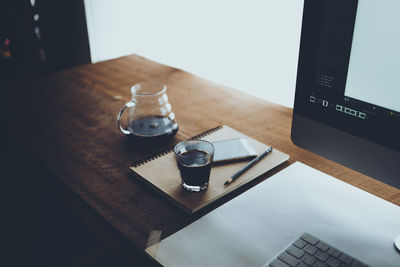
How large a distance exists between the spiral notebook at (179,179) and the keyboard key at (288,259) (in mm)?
195

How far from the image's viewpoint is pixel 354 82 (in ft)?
1.98

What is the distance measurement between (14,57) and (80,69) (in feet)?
6.15

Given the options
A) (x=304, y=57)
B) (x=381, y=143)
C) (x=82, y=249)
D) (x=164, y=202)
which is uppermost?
A: (x=304, y=57)

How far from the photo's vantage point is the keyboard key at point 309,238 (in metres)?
0.60

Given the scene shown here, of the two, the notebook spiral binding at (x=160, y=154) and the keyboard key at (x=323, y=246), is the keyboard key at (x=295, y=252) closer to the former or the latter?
the keyboard key at (x=323, y=246)

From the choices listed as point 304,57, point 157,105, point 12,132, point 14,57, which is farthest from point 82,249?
point 14,57

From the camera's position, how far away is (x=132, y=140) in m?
0.98

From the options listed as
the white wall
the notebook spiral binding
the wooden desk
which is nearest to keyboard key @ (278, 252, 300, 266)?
the wooden desk

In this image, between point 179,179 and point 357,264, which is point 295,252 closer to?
point 357,264

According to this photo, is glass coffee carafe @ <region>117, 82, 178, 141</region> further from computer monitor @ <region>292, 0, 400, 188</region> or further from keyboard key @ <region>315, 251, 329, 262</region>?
keyboard key @ <region>315, 251, 329, 262</region>

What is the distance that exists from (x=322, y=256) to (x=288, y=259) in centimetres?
5

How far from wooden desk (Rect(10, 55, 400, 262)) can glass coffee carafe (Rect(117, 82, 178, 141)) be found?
38 mm

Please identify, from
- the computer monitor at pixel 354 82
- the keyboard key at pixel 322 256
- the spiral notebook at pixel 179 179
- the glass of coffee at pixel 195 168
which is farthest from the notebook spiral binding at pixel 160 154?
the keyboard key at pixel 322 256

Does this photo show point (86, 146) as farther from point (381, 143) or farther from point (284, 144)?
point (381, 143)
